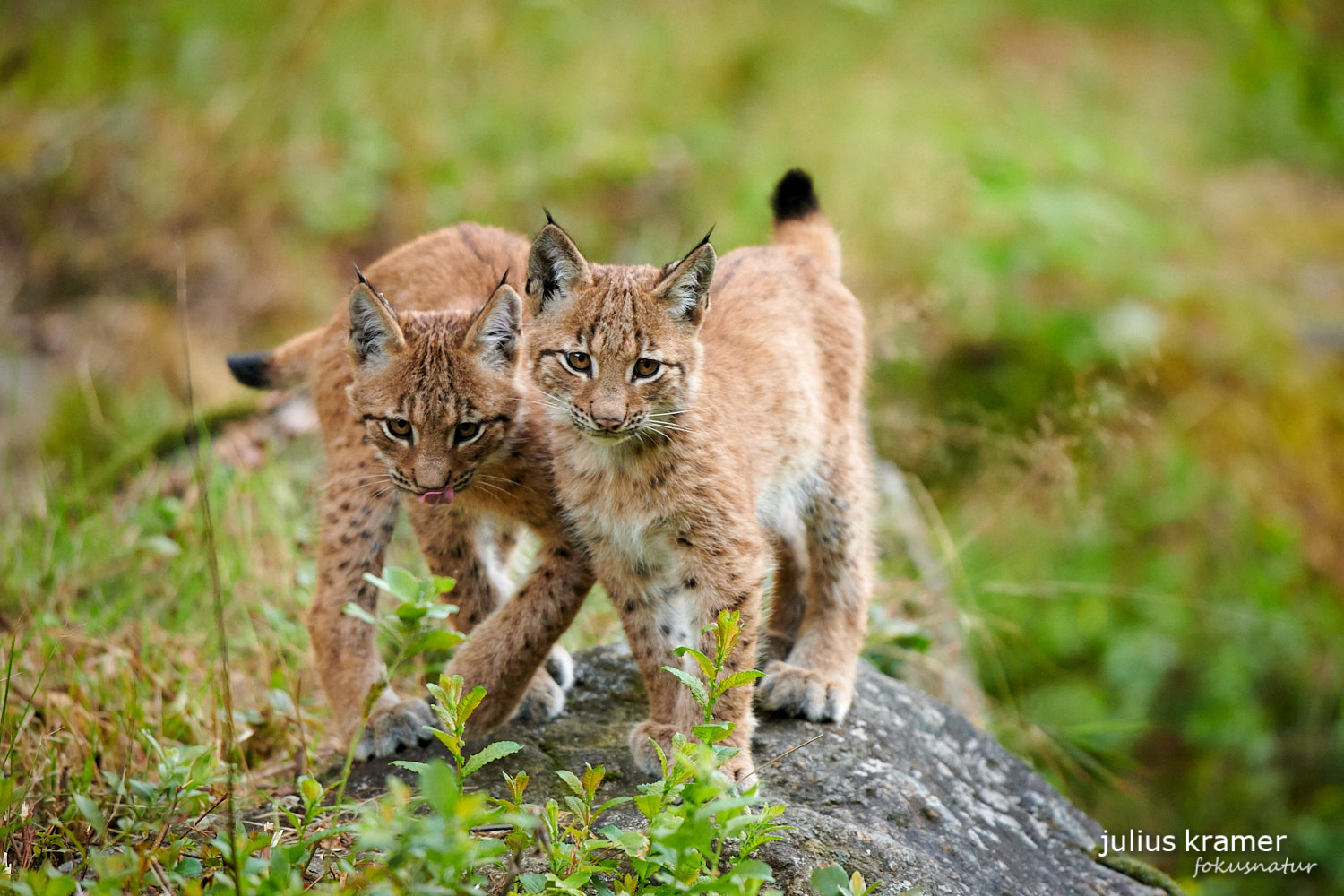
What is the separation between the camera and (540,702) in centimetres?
355

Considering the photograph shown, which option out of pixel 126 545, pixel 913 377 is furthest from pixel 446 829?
pixel 913 377

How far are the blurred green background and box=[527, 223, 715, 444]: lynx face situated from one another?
4.78 feet

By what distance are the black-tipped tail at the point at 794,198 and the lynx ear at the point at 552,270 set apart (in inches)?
52.9

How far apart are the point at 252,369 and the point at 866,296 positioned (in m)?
4.22

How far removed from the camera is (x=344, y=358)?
3869mm

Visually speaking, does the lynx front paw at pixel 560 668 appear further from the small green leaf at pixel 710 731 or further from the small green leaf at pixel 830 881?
the small green leaf at pixel 830 881

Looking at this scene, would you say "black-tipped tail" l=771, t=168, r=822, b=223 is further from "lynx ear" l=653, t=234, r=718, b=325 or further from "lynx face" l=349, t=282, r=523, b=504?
"lynx face" l=349, t=282, r=523, b=504

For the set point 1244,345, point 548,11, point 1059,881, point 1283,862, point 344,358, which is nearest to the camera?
point 1059,881

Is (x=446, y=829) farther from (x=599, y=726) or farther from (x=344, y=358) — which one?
(x=344, y=358)

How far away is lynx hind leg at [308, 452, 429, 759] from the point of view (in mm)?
3791

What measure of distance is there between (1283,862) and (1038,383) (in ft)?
10.0

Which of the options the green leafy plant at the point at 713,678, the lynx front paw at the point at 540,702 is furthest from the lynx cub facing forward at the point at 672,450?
the green leafy plant at the point at 713,678

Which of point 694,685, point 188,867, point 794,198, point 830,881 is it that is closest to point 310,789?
point 188,867

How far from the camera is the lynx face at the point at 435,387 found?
3.42 metres
